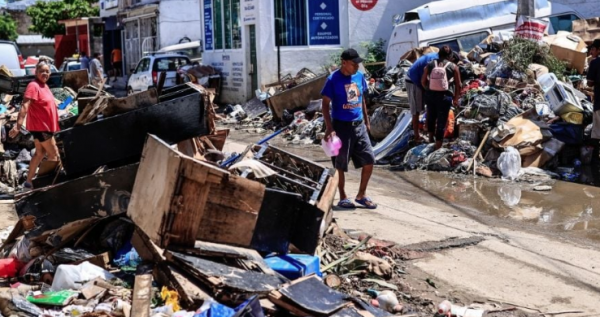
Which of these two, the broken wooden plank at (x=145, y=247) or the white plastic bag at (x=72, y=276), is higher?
the broken wooden plank at (x=145, y=247)

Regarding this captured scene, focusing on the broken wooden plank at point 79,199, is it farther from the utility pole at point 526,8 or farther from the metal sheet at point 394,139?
the utility pole at point 526,8

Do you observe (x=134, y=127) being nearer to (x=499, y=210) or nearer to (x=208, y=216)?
(x=208, y=216)

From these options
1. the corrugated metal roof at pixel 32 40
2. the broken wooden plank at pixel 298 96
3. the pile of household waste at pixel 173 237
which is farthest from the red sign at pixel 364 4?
the corrugated metal roof at pixel 32 40

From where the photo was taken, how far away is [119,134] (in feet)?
20.5

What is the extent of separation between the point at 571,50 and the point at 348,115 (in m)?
7.33

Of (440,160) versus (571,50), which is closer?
(440,160)

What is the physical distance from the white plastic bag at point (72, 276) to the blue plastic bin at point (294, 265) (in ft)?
4.22

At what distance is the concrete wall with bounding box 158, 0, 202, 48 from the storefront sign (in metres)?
8.87

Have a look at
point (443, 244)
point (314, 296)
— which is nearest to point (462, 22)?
point (443, 244)

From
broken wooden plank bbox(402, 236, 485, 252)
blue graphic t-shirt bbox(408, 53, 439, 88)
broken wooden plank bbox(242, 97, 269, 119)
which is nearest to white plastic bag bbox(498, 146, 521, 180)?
blue graphic t-shirt bbox(408, 53, 439, 88)

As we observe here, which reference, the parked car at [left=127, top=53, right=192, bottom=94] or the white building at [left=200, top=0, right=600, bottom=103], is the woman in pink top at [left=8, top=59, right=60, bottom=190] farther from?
the parked car at [left=127, top=53, right=192, bottom=94]

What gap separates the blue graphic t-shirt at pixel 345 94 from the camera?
26.6ft

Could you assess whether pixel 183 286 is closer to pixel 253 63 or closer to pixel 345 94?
pixel 345 94

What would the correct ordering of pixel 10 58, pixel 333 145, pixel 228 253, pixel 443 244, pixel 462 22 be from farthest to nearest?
pixel 10 58, pixel 462 22, pixel 333 145, pixel 443 244, pixel 228 253
